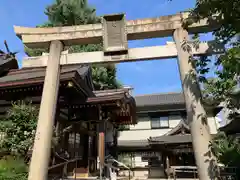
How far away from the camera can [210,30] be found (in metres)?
5.65

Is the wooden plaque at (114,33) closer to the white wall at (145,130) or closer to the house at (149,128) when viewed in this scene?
the house at (149,128)

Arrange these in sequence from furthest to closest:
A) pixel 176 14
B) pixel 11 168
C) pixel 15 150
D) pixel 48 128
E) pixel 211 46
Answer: pixel 15 150 → pixel 11 168 → pixel 176 14 → pixel 211 46 → pixel 48 128

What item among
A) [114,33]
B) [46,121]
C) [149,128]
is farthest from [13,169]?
[149,128]

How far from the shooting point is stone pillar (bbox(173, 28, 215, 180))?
446 cm

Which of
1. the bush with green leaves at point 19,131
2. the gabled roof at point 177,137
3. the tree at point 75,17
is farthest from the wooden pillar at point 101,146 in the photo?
the tree at point 75,17

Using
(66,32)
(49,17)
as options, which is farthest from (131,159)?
(66,32)

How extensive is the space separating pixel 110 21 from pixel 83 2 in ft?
61.2

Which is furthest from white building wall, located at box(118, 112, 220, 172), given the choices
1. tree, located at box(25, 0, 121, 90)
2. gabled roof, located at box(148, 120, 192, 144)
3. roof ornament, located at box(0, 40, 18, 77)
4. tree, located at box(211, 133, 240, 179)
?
tree, located at box(211, 133, 240, 179)

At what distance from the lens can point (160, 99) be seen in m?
26.0

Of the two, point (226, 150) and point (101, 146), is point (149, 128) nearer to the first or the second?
point (101, 146)

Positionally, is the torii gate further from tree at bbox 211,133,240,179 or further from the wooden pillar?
the wooden pillar

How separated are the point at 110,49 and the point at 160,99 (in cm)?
2071

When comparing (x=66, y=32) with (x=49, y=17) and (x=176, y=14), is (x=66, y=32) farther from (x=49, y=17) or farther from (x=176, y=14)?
(x=49, y=17)

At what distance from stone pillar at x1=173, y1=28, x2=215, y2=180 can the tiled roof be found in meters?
18.4
